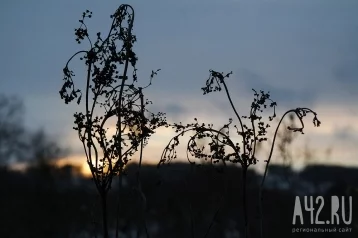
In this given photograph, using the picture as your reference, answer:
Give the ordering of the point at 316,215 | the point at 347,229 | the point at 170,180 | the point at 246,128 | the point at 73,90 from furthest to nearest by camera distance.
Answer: the point at 347,229 < the point at 316,215 < the point at 170,180 < the point at 246,128 < the point at 73,90

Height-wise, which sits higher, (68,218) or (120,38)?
(120,38)

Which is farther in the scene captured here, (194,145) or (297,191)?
(297,191)

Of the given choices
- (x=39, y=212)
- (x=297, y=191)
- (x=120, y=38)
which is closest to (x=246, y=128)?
(x=120, y=38)

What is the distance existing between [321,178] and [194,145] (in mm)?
9169

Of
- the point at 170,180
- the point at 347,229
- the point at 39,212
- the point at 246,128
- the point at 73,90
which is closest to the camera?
the point at 73,90

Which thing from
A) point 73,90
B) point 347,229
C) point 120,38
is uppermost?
point 120,38

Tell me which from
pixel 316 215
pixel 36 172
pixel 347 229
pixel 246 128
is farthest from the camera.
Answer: pixel 36 172

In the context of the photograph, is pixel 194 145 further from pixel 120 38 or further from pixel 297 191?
pixel 297 191

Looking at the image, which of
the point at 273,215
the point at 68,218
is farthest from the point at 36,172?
the point at 273,215

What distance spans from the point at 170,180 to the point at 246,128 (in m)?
4.26

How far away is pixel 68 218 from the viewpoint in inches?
618

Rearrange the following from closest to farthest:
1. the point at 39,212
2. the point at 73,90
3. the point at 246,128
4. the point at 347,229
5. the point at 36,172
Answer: the point at 73,90 → the point at 246,128 → the point at 347,229 → the point at 36,172 → the point at 39,212

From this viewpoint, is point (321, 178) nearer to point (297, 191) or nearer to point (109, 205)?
point (297, 191)

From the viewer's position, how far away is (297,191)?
14539 mm
